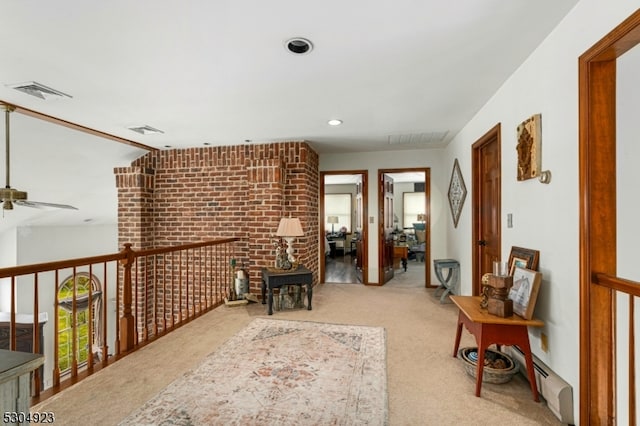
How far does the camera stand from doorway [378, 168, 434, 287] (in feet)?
16.6

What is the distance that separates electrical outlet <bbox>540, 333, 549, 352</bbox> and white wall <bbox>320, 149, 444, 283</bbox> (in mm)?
2911

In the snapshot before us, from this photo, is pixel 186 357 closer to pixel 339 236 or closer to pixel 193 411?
pixel 193 411

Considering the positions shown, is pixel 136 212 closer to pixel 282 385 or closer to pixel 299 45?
pixel 282 385

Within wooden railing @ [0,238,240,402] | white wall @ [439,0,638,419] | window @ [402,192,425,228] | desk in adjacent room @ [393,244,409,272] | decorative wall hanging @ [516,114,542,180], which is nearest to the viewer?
white wall @ [439,0,638,419]

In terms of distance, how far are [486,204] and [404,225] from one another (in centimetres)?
632

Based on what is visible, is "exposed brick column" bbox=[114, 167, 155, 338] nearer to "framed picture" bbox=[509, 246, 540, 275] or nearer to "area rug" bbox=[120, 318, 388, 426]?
"area rug" bbox=[120, 318, 388, 426]

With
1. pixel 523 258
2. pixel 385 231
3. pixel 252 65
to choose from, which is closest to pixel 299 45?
pixel 252 65

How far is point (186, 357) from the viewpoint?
2494mm

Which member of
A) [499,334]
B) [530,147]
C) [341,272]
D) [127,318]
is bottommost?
[341,272]

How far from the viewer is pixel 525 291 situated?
1.97 meters

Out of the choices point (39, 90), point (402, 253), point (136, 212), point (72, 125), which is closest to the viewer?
point (39, 90)

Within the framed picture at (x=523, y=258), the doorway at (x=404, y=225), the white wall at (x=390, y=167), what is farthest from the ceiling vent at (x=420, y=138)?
the framed picture at (x=523, y=258)

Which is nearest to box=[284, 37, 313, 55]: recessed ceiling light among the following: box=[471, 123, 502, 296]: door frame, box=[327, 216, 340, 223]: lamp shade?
box=[471, 123, 502, 296]: door frame

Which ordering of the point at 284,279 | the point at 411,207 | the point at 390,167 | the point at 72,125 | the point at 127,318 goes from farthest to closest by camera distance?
1. the point at 411,207
2. the point at 390,167
3. the point at 284,279
4. the point at 72,125
5. the point at 127,318
